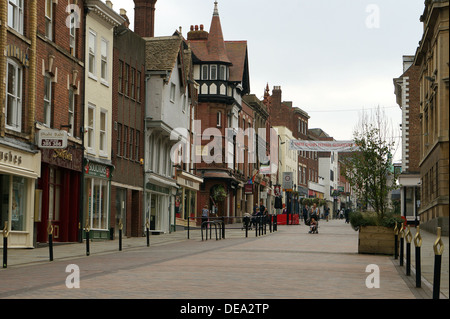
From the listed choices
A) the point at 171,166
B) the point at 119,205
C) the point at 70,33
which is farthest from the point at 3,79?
the point at 171,166

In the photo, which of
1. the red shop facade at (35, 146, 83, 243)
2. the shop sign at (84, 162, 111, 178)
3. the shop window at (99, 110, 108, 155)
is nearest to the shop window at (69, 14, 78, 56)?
the red shop facade at (35, 146, 83, 243)

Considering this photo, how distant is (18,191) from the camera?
Answer: 2661 centimetres

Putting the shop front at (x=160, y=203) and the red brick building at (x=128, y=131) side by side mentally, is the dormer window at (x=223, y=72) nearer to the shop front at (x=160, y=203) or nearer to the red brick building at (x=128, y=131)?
the shop front at (x=160, y=203)

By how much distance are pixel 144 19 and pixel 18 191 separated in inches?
1026

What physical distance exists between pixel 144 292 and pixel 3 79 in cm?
1474

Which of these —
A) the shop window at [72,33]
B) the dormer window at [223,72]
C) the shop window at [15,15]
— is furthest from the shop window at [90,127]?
the dormer window at [223,72]

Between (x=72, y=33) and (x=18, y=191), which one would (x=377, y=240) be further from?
(x=72, y=33)

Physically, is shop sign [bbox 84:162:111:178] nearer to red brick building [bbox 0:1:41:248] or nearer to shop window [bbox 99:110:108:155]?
shop window [bbox 99:110:108:155]

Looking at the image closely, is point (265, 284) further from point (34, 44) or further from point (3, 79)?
point (34, 44)

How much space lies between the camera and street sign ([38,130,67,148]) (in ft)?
88.7

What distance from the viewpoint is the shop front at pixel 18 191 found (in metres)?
25.4

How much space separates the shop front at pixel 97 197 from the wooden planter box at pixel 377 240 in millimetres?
12839
